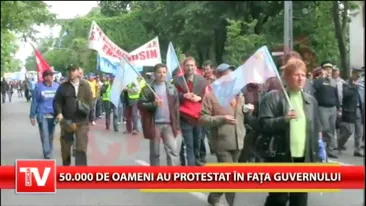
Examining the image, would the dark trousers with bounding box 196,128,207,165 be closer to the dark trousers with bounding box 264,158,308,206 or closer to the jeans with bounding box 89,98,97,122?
the jeans with bounding box 89,98,97,122

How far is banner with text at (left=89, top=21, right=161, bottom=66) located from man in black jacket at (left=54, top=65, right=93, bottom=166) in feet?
1.11

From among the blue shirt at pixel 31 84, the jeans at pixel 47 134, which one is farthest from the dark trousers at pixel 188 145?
the blue shirt at pixel 31 84

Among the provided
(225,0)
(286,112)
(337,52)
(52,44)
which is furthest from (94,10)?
(225,0)

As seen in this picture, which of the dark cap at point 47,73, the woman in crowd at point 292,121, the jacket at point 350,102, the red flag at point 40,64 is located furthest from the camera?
the jacket at point 350,102

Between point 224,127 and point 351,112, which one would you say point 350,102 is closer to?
point 351,112

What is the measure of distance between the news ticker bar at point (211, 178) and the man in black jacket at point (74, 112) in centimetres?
365

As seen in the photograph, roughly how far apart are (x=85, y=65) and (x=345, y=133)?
6627 mm

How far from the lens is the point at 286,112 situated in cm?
534

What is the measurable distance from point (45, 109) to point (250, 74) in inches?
174

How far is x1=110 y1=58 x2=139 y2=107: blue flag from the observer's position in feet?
23.3

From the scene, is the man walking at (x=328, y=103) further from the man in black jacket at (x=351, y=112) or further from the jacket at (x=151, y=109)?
the jacket at (x=151, y=109)

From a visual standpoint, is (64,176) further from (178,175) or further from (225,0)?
(225,0)

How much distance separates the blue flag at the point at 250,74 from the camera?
5.36m

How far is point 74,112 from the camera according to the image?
8844mm
